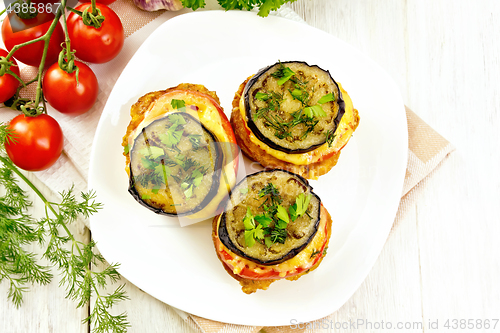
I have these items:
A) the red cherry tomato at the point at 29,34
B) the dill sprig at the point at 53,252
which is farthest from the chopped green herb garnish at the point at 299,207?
the red cherry tomato at the point at 29,34

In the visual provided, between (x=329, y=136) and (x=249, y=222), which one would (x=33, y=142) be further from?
(x=329, y=136)

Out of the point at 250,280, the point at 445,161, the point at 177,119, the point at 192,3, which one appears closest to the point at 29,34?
the point at 192,3

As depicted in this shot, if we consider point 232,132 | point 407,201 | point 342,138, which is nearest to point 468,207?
point 407,201

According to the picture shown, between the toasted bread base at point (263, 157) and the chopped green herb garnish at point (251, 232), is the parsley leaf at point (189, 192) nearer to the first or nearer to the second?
the chopped green herb garnish at point (251, 232)

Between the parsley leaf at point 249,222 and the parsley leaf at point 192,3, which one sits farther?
the parsley leaf at point 192,3

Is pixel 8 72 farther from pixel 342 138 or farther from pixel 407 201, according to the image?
pixel 407 201

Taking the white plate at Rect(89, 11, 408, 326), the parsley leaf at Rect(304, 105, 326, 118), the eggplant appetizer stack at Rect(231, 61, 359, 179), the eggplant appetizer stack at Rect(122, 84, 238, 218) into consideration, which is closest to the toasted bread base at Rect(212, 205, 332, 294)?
the white plate at Rect(89, 11, 408, 326)

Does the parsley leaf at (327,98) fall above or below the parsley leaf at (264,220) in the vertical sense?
above
